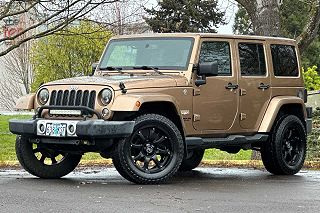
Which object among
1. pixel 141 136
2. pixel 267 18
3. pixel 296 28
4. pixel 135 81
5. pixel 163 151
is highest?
pixel 296 28

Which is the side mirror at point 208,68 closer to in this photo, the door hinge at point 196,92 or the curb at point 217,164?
the door hinge at point 196,92

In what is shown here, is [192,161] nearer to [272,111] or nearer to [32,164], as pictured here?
[272,111]

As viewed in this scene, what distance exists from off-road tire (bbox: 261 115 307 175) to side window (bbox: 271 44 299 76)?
681mm

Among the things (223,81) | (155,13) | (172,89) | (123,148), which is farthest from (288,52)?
(155,13)

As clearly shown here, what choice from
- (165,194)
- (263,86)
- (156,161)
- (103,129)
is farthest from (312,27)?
(165,194)

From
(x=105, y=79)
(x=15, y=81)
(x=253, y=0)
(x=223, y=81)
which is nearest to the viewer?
(x=105, y=79)

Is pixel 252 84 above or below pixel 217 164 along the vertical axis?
above

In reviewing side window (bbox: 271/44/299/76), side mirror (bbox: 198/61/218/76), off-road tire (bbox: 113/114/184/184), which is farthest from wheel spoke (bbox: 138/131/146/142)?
side window (bbox: 271/44/299/76)

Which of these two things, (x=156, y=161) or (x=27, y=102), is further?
(x=27, y=102)

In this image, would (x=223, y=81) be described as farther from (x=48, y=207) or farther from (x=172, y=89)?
(x=48, y=207)

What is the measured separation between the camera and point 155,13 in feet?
126

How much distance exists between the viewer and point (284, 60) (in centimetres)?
1162

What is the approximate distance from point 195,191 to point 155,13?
30.3 m

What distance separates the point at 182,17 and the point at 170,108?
29209mm
